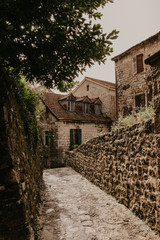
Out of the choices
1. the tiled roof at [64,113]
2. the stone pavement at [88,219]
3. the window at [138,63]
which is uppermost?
the window at [138,63]

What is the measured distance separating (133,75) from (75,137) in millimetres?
7244

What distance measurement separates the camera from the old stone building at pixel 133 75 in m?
11.3

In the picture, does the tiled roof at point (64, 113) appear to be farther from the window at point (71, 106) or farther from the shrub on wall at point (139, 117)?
the shrub on wall at point (139, 117)

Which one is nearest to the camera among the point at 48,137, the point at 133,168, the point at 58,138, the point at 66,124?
the point at 133,168

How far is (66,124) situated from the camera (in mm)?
14617

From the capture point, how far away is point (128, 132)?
17.4ft

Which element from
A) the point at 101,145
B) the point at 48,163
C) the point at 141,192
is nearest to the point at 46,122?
the point at 48,163

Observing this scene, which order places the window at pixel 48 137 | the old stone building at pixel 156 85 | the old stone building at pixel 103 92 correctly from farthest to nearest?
1. the old stone building at pixel 103 92
2. the window at pixel 48 137
3. the old stone building at pixel 156 85

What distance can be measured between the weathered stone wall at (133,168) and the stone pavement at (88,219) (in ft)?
0.99

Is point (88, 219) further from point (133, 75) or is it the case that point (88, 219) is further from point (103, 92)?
point (103, 92)

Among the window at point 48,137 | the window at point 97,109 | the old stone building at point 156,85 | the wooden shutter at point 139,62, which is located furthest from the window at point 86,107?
the old stone building at point 156,85

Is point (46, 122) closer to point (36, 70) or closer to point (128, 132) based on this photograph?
point (128, 132)

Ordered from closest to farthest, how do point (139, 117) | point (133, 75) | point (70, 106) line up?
point (139, 117) < point (133, 75) < point (70, 106)

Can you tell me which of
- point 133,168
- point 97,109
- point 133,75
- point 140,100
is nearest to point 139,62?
point 133,75
